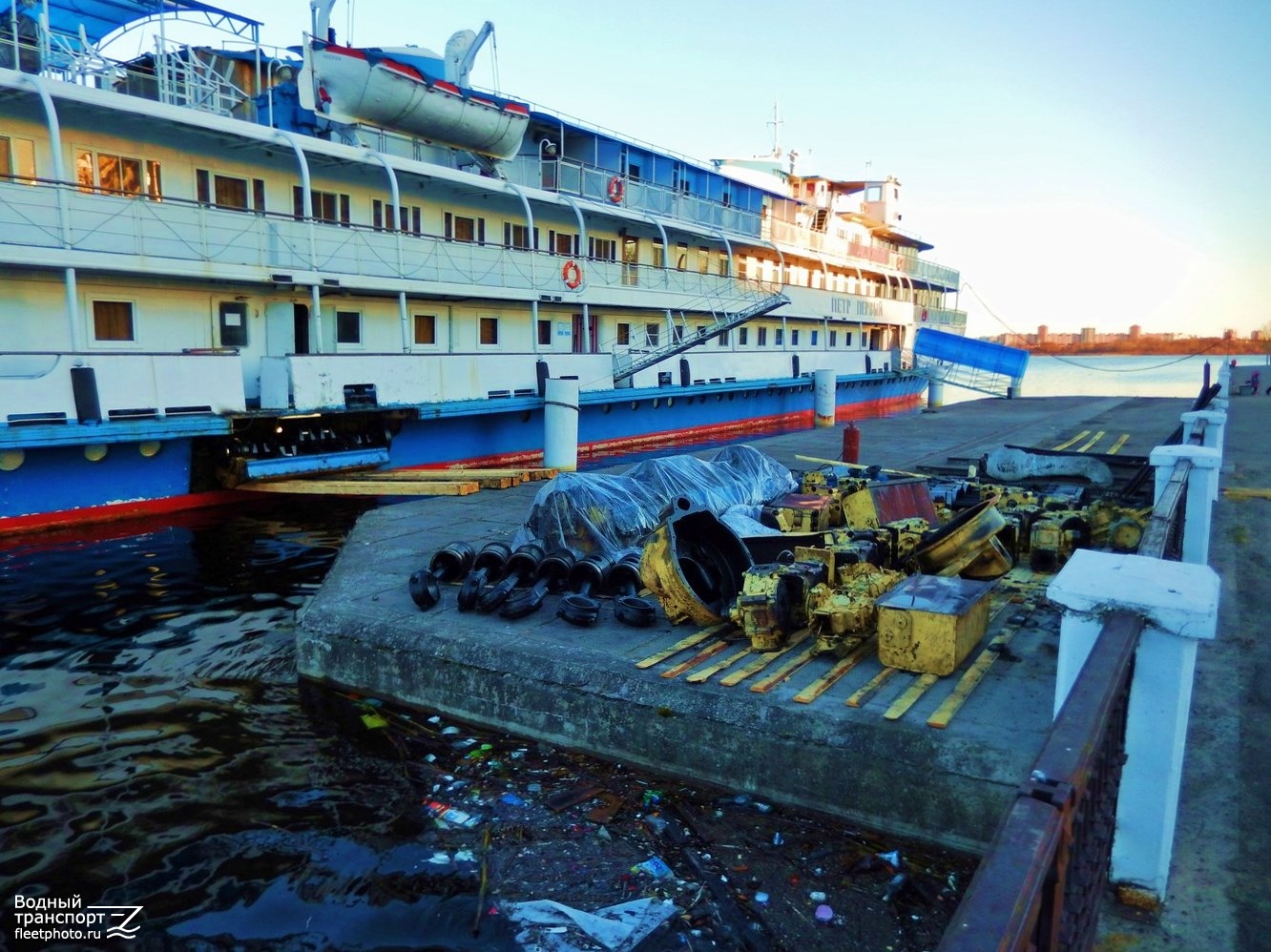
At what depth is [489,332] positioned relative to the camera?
21.3 meters

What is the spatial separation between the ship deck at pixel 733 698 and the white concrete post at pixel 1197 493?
124 centimetres

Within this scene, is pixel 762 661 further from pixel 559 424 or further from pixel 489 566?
pixel 559 424

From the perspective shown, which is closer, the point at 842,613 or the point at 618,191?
the point at 842,613

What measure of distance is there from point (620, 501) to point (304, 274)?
910 centimetres

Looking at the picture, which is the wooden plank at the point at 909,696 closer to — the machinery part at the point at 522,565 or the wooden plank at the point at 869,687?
the wooden plank at the point at 869,687

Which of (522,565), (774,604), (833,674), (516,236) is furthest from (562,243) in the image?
(833,674)

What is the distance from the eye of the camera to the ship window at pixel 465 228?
20.6m

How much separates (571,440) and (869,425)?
12424 mm

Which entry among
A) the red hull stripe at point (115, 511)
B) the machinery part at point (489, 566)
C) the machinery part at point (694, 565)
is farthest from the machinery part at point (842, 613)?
the red hull stripe at point (115, 511)

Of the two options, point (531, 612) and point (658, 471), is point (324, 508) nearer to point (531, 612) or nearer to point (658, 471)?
point (658, 471)

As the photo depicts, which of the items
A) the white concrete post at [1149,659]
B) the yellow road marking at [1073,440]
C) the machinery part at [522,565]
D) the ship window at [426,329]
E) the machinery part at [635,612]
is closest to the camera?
the white concrete post at [1149,659]

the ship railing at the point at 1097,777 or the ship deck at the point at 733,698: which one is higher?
the ship railing at the point at 1097,777

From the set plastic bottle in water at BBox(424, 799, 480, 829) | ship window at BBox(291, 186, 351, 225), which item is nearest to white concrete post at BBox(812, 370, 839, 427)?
ship window at BBox(291, 186, 351, 225)

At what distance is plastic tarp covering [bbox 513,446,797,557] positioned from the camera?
31.0ft
